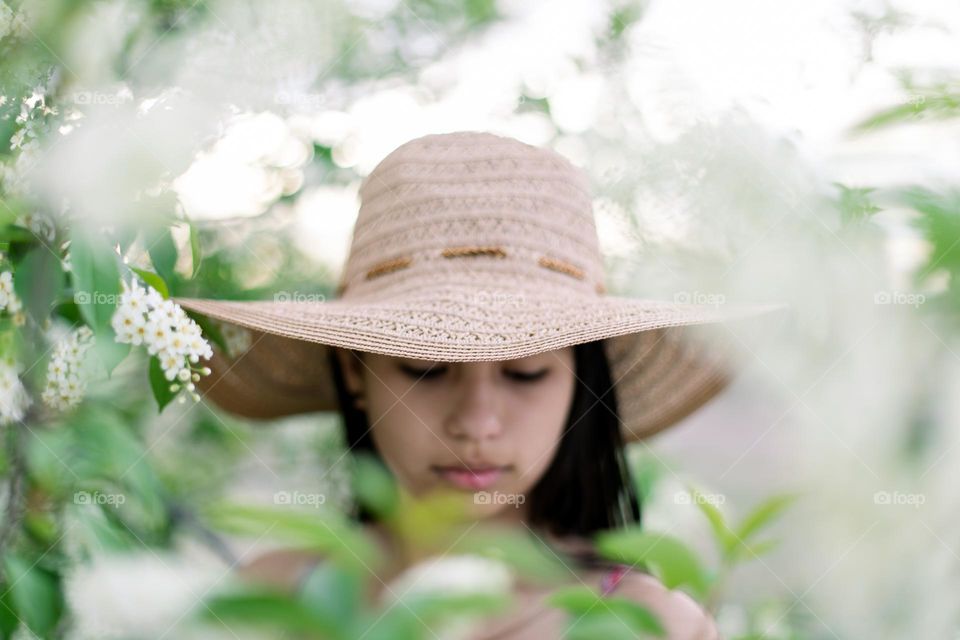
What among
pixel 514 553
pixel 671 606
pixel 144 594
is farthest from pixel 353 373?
pixel 514 553

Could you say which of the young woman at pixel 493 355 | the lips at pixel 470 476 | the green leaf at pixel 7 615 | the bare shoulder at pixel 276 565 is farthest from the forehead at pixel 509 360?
the green leaf at pixel 7 615

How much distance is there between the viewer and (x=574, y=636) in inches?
16.5

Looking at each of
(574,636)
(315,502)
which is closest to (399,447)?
(315,502)

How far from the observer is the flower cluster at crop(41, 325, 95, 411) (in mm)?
748

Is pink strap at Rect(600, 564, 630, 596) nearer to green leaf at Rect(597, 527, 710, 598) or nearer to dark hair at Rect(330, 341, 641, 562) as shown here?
dark hair at Rect(330, 341, 641, 562)

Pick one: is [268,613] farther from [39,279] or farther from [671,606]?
[671,606]

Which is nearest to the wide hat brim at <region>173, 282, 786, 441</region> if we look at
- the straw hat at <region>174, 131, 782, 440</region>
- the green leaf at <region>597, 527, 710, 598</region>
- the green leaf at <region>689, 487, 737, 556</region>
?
the straw hat at <region>174, 131, 782, 440</region>

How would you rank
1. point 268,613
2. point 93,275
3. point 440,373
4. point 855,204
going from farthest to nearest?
1. point 855,204
2. point 440,373
3. point 93,275
4. point 268,613

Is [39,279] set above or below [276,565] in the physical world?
above

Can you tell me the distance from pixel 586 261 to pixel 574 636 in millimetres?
784

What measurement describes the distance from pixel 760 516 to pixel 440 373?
1.76 feet

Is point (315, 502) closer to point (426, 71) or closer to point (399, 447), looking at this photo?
point (399, 447)

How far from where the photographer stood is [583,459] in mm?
1219

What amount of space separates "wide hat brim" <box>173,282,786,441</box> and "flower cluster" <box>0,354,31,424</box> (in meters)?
0.24
